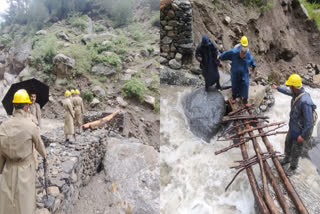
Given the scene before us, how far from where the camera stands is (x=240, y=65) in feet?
12.2

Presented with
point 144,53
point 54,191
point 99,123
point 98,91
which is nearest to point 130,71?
point 144,53

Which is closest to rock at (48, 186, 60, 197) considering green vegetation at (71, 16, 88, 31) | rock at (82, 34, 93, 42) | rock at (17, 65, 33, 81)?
rock at (17, 65, 33, 81)

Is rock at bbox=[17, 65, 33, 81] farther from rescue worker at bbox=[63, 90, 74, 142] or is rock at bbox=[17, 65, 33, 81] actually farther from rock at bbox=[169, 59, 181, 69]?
rock at bbox=[169, 59, 181, 69]

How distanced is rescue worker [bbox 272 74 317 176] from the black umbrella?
3.78 m

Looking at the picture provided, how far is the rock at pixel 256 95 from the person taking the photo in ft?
14.6

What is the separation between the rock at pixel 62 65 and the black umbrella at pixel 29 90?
839cm

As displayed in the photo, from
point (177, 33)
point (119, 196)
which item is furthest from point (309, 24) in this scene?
point (119, 196)

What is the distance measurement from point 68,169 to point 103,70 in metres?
8.67

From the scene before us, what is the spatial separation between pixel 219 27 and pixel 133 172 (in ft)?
13.3

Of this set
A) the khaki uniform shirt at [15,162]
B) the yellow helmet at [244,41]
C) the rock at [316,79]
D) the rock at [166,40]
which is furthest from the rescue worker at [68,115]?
the rock at [316,79]

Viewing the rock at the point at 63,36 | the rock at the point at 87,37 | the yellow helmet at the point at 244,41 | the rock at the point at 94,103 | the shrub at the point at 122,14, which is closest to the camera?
the yellow helmet at the point at 244,41

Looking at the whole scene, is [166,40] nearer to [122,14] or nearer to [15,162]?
[15,162]

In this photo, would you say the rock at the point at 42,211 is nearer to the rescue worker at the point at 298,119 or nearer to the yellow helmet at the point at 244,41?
the rescue worker at the point at 298,119

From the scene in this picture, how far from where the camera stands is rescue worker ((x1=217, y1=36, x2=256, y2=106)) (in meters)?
3.62
